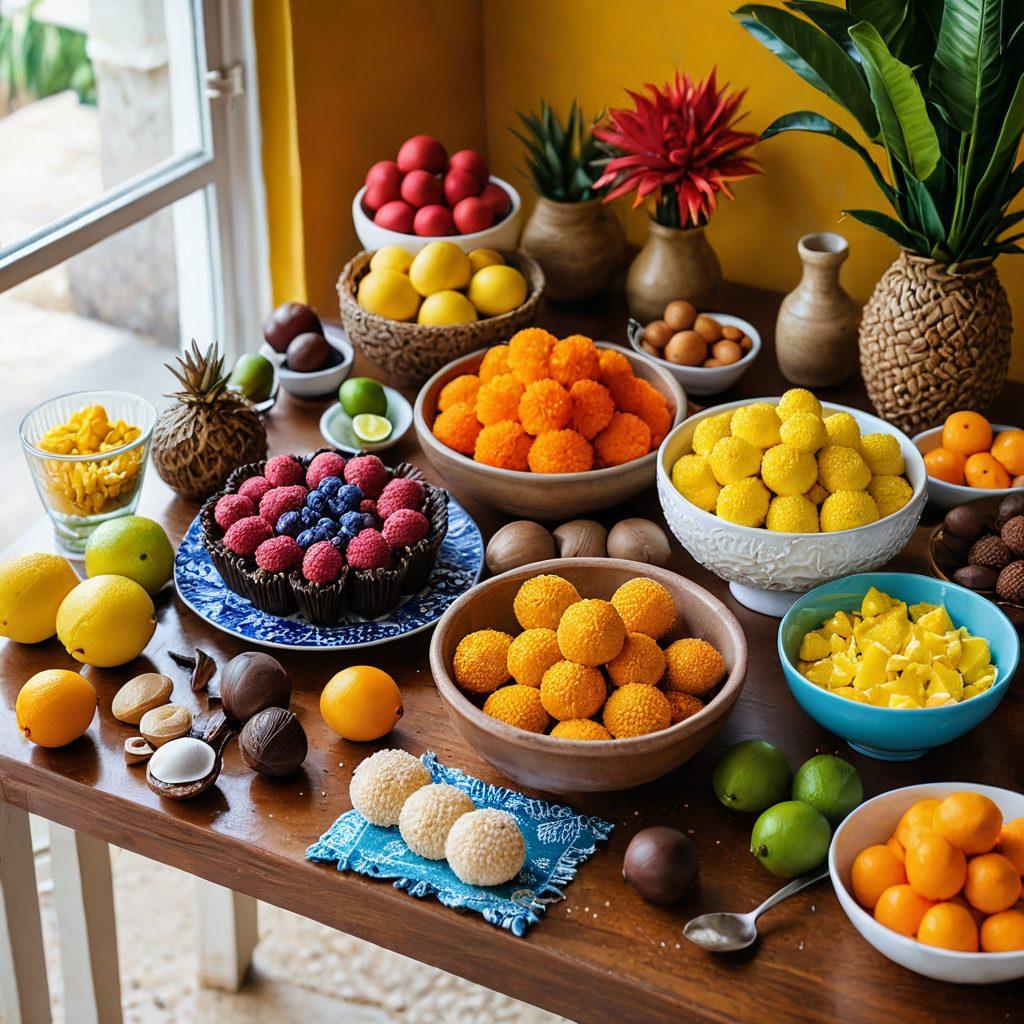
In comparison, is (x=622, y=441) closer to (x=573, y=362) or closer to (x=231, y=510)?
(x=573, y=362)

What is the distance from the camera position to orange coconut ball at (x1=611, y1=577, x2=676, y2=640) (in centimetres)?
104

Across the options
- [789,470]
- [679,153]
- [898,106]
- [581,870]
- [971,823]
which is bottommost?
[581,870]

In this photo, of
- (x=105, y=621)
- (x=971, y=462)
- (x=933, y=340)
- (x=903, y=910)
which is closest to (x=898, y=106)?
(x=933, y=340)

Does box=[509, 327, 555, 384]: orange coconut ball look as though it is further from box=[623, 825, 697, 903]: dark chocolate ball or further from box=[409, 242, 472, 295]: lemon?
box=[623, 825, 697, 903]: dark chocolate ball

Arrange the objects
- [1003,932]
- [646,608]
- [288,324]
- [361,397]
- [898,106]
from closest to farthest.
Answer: [1003,932] < [646,608] < [898,106] < [361,397] < [288,324]

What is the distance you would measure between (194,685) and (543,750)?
38cm

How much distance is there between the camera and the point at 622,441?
1312 millimetres

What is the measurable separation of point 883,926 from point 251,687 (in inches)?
22.0

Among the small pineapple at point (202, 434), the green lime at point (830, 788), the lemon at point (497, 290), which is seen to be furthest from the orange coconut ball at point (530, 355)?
the green lime at point (830, 788)

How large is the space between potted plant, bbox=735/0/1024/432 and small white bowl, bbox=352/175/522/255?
1.31 ft

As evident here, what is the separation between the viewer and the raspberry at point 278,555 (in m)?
1.14

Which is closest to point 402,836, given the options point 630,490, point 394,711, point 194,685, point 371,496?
point 394,711

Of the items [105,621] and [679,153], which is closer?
[105,621]

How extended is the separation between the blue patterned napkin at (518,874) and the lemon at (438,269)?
75cm
